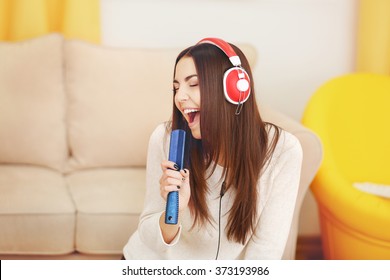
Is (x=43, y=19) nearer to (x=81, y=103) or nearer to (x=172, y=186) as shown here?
(x=81, y=103)

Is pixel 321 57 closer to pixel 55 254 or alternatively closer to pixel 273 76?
pixel 273 76

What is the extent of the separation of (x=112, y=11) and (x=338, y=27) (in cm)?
72

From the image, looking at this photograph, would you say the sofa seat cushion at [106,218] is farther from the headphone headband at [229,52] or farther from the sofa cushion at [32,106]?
the headphone headband at [229,52]

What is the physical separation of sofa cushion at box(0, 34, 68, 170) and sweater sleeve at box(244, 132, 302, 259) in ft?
2.45

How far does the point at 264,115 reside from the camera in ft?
5.44

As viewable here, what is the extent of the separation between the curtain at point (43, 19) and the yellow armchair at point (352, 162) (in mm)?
721

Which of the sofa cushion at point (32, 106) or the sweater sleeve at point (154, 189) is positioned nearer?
the sweater sleeve at point (154, 189)

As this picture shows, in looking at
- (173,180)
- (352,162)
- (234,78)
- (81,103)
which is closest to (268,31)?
(352,162)

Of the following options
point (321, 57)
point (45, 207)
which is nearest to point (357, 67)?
point (321, 57)

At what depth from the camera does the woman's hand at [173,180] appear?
112 centimetres

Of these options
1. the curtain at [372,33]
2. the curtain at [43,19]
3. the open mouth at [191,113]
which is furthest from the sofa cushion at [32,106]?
the curtain at [372,33]

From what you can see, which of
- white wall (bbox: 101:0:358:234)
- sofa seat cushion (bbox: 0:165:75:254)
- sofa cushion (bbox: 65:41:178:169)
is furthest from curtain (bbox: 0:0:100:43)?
sofa seat cushion (bbox: 0:165:75:254)

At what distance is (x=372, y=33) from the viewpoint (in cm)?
204

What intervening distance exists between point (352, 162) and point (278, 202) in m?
0.75
